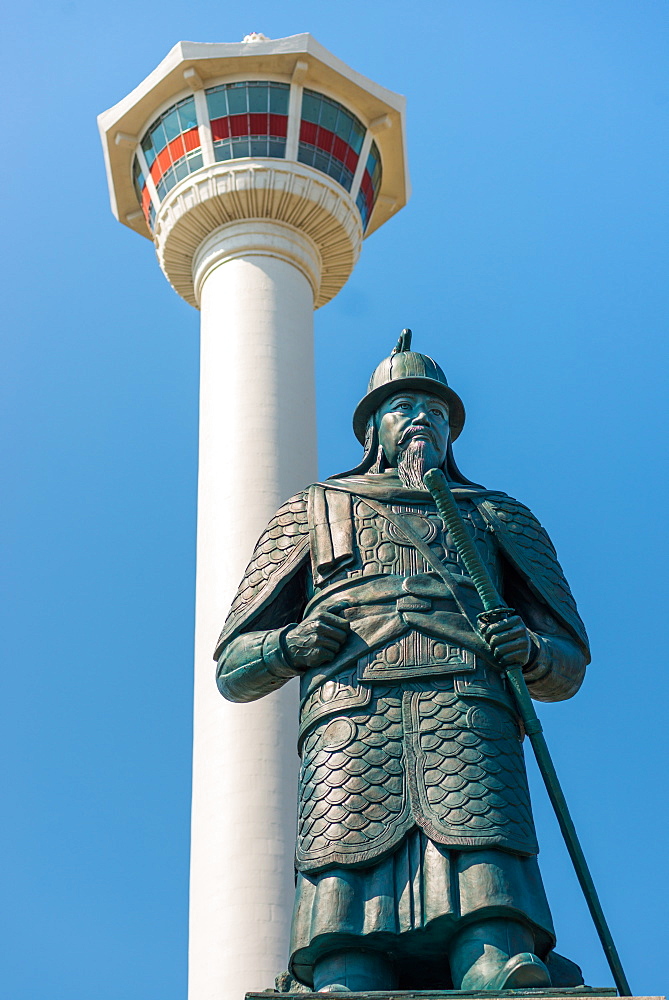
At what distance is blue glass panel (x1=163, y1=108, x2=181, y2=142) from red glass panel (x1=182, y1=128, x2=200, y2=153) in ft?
0.95

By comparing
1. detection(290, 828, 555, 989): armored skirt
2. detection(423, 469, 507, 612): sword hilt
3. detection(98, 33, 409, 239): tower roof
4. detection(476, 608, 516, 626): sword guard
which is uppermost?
detection(98, 33, 409, 239): tower roof

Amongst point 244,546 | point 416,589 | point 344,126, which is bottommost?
point 416,589

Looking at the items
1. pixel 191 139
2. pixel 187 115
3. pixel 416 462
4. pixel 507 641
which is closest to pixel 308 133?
pixel 191 139

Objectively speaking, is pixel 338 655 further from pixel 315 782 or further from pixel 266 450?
pixel 266 450

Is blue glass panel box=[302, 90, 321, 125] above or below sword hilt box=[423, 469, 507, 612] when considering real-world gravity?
above

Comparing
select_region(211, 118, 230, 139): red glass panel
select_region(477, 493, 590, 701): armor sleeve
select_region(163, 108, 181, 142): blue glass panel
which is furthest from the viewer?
select_region(163, 108, 181, 142): blue glass panel

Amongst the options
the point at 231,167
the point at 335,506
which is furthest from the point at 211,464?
the point at 335,506

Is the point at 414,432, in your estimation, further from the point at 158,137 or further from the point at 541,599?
the point at 158,137

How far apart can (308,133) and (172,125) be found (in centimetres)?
333

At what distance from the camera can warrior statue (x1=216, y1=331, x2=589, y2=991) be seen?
7.52m

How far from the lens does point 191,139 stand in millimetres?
33438

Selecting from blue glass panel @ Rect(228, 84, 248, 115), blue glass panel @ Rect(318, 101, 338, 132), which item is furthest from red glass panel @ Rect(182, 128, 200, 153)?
blue glass panel @ Rect(318, 101, 338, 132)

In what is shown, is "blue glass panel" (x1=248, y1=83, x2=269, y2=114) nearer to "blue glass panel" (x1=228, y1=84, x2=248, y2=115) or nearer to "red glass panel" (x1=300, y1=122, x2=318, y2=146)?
"blue glass panel" (x1=228, y1=84, x2=248, y2=115)

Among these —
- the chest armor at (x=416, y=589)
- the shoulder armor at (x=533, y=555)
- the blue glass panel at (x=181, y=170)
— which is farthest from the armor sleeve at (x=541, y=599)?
the blue glass panel at (x=181, y=170)
